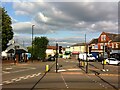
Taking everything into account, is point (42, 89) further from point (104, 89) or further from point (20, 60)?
point (20, 60)

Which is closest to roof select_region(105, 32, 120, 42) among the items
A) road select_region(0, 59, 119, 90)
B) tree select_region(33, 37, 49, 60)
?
tree select_region(33, 37, 49, 60)

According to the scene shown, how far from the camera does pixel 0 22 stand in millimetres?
60531

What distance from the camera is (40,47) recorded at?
102m

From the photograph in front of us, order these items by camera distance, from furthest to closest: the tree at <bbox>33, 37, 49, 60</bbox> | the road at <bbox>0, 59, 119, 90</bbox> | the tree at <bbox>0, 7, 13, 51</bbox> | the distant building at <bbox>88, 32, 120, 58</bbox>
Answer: the distant building at <bbox>88, 32, 120, 58</bbox>, the tree at <bbox>33, 37, 49, 60</bbox>, the tree at <bbox>0, 7, 13, 51</bbox>, the road at <bbox>0, 59, 119, 90</bbox>

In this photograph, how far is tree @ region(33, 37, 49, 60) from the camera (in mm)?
95656

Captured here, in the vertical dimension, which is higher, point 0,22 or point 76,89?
point 0,22

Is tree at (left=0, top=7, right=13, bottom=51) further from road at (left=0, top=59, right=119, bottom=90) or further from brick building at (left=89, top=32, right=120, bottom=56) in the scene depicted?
brick building at (left=89, top=32, right=120, bottom=56)

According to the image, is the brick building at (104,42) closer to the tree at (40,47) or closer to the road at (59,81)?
the tree at (40,47)

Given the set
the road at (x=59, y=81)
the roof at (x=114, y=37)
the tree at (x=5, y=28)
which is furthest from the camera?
the roof at (x=114, y=37)

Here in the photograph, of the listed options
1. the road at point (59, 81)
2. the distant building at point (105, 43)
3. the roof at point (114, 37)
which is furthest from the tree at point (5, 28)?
the roof at point (114, 37)

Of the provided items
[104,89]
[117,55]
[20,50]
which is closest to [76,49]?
[117,55]

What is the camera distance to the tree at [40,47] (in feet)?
314

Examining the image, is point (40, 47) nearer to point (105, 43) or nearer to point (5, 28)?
point (105, 43)

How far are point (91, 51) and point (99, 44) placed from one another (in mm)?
4393
